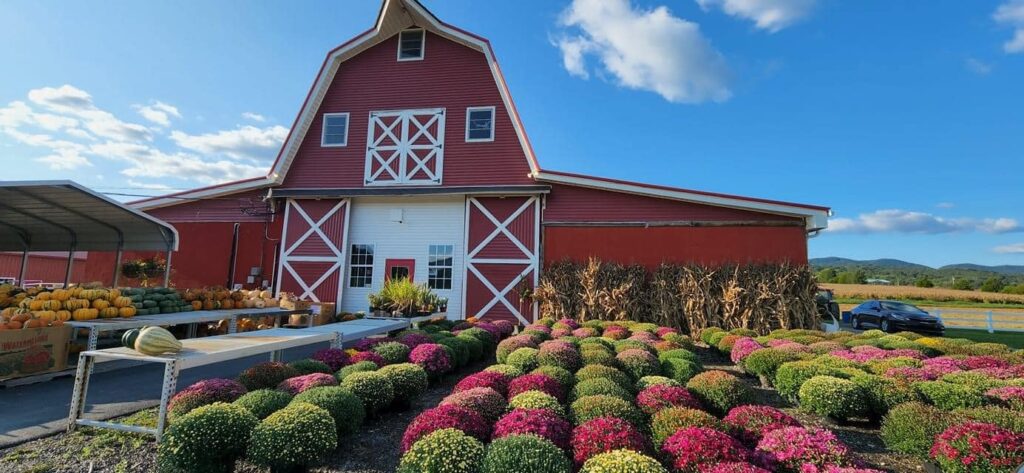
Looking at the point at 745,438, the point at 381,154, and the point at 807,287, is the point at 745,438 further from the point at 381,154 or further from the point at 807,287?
the point at 381,154

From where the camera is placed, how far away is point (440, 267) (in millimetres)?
12945

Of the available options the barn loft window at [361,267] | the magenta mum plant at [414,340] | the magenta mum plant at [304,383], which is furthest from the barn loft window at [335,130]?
the magenta mum plant at [304,383]

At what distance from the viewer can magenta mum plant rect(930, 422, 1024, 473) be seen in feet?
8.77

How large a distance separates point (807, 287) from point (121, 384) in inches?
512

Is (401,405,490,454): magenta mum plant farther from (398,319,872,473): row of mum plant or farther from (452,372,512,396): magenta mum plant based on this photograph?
(452,372,512,396): magenta mum plant

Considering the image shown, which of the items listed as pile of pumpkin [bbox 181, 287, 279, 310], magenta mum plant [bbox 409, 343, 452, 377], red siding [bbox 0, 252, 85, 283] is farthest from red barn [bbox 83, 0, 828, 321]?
red siding [bbox 0, 252, 85, 283]

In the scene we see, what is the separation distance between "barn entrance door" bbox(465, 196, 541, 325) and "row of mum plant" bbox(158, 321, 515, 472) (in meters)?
6.51

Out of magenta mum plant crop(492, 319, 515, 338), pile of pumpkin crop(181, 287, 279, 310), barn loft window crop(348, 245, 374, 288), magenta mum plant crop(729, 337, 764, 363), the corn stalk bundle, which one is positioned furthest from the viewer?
barn loft window crop(348, 245, 374, 288)

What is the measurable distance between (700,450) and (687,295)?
8.80m

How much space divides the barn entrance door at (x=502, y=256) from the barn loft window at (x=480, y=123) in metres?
1.93

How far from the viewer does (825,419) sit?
451 cm

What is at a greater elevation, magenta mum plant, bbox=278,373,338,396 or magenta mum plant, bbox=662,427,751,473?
magenta mum plant, bbox=662,427,751,473

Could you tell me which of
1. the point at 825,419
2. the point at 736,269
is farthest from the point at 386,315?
the point at 736,269

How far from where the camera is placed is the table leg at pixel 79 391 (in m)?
3.81
